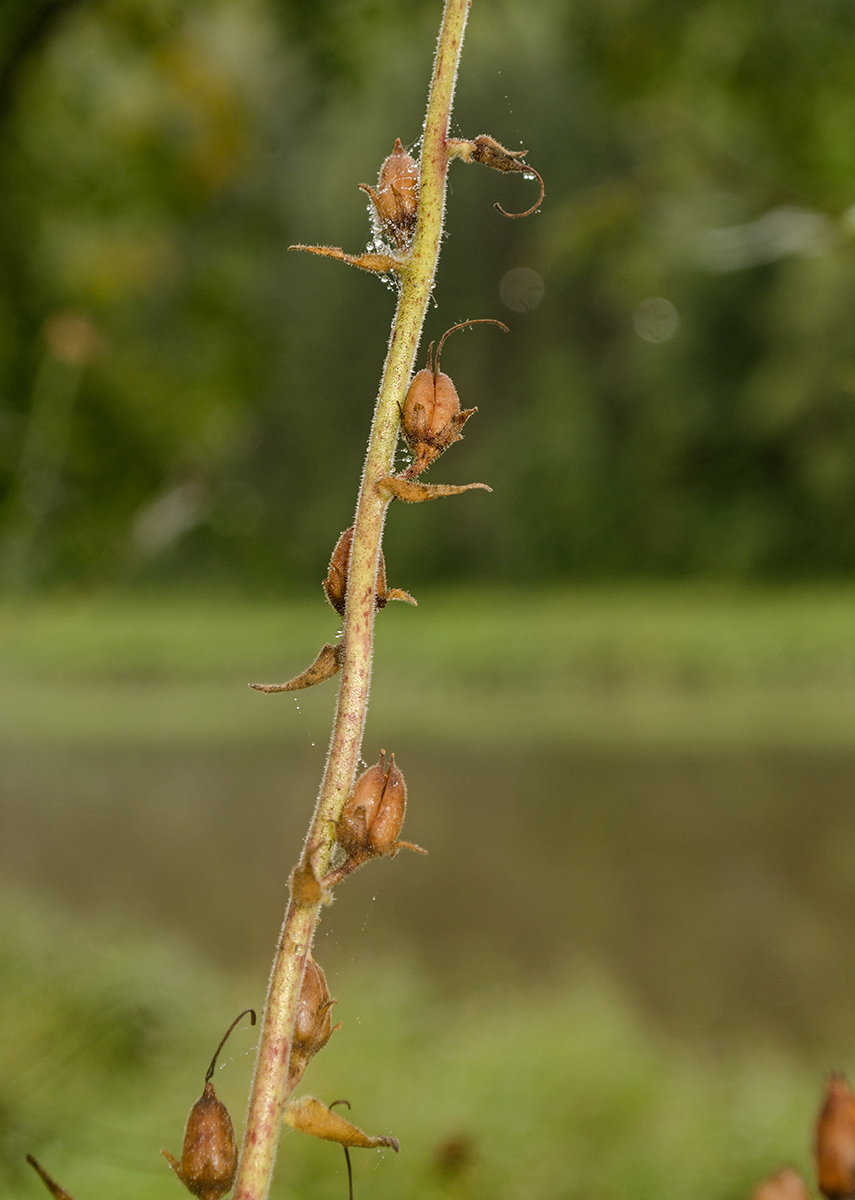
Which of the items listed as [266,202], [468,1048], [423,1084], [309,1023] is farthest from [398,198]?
[266,202]

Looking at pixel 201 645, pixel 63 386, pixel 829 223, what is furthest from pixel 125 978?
pixel 201 645

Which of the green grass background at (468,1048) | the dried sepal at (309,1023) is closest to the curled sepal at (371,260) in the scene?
the dried sepal at (309,1023)

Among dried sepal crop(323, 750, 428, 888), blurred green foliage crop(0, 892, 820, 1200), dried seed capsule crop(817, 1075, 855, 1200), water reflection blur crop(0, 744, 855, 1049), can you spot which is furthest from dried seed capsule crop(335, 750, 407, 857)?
A: water reflection blur crop(0, 744, 855, 1049)

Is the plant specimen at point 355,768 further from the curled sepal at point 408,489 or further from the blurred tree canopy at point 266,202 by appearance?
the blurred tree canopy at point 266,202

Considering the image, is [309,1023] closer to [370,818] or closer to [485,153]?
[370,818]

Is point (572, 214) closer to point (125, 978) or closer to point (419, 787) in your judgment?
point (125, 978)
